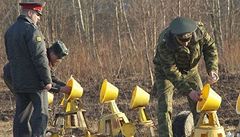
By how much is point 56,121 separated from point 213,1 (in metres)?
10.2

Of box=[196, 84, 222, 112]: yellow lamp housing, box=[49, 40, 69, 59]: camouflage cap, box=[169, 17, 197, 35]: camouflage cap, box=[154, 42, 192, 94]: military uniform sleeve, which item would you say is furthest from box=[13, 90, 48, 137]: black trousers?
box=[196, 84, 222, 112]: yellow lamp housing

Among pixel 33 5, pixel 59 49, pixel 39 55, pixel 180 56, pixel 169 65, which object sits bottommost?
pixel 169 65

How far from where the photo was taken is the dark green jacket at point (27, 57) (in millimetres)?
5590

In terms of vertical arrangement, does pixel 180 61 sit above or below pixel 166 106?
above

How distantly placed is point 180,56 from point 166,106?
567mm

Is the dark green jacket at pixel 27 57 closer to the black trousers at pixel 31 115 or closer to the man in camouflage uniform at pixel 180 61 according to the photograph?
the black trousers at pixel 31 115

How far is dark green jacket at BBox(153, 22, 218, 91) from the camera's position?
5.34 m

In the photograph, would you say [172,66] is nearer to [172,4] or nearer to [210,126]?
[210,126]

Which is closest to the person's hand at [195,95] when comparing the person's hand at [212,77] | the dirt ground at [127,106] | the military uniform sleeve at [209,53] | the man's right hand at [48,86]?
the person's hand at [212,77]

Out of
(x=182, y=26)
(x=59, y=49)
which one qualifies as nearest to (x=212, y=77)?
(x=182, y=26)

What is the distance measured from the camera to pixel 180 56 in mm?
5500

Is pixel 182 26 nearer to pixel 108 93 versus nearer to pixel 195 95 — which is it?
pixel 195 95

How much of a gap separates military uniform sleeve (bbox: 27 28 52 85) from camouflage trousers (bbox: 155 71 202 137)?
4.01 ft

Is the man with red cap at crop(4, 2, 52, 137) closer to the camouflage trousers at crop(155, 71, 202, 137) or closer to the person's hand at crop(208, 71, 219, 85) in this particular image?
the camouflage trousers at crop(155, 71, 202, 137)
